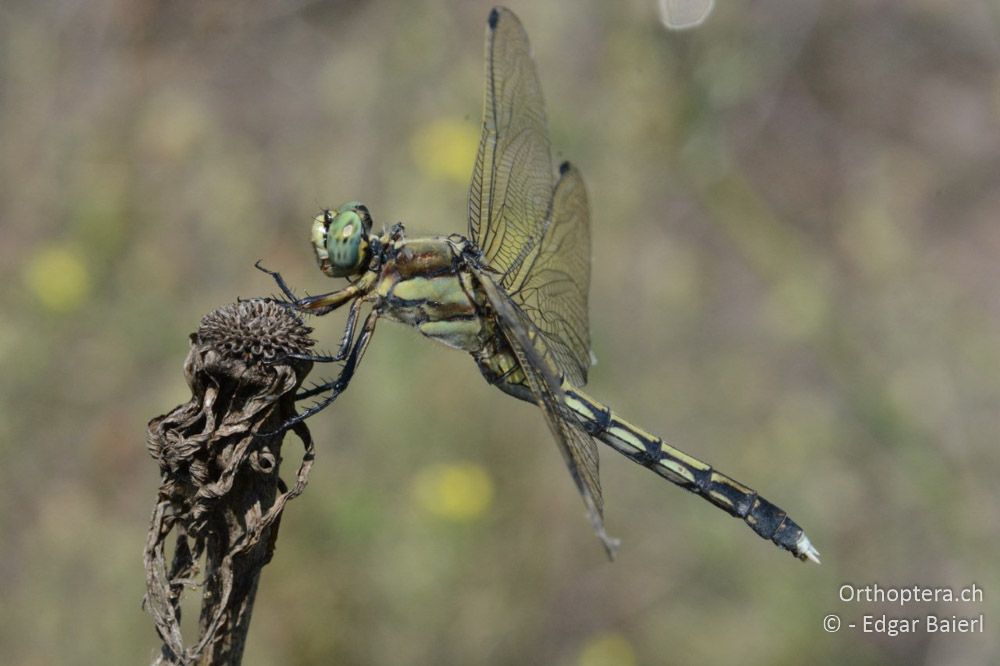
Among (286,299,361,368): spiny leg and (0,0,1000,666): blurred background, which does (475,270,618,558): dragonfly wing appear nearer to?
(286,299,361,368): spiny leg

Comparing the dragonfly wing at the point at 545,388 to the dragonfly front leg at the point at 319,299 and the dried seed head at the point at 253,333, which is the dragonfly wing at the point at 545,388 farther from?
the dried seed head at the point at 253,333

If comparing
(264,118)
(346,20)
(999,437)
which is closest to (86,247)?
(264,118)

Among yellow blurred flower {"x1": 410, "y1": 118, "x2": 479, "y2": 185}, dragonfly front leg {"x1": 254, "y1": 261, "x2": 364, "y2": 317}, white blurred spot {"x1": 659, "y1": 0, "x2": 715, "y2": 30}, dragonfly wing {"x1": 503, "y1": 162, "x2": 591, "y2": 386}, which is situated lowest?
dragonfly front leg {"x1": 254, "y1": 261, "x2": 364, "y2": 317}

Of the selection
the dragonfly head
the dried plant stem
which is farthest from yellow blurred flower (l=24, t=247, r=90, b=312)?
the dried plant stem

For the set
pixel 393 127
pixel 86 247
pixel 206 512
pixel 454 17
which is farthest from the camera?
pixel 454 17

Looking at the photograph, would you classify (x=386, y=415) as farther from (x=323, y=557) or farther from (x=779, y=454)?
(x=779, y=454)

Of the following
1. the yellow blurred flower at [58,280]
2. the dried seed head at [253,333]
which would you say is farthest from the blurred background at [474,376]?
the dried seed head at [253,333]

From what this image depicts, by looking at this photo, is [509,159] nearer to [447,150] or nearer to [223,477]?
[447,150]
